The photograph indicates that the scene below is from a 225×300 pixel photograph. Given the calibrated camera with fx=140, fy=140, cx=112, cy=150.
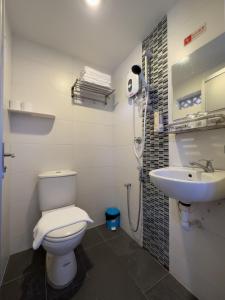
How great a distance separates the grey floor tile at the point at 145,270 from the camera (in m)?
1.13

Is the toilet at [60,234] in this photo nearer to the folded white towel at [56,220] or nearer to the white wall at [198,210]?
the folded white towel at [56,220]

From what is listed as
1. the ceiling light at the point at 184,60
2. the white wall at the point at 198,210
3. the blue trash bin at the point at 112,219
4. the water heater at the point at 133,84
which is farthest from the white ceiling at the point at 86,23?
the blue trash bin at the point at 112,219

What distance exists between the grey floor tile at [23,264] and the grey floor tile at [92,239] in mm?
436

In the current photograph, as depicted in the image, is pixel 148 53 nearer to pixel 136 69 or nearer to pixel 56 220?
pixel 136 69

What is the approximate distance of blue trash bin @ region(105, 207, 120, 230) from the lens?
1.85m

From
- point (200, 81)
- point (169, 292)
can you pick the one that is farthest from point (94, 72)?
point (169, 292)

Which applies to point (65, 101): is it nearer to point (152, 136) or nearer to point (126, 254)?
point (152, 136)

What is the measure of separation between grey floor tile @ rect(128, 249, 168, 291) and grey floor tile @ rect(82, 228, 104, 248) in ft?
1.41

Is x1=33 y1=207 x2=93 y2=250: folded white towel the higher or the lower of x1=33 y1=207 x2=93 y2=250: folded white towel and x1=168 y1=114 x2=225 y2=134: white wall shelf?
the lower

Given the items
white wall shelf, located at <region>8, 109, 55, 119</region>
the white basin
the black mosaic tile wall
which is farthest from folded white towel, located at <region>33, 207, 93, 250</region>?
white wall shelf, located at <region>8, 109, 55, 119</region>

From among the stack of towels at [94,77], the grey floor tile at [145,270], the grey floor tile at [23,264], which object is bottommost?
the grey floor tile at [145,270]

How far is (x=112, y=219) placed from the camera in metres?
1.85

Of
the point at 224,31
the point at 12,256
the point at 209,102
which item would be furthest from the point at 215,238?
the point at 12,256

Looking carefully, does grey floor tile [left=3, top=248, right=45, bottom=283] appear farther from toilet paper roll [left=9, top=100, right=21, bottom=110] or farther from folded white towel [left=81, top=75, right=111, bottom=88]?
folded white towel [left=81, top=75, right=111, bottom=88]
